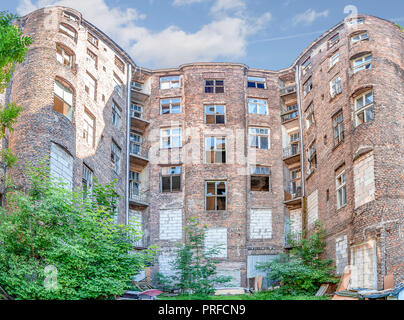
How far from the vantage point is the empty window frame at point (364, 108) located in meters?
23.4

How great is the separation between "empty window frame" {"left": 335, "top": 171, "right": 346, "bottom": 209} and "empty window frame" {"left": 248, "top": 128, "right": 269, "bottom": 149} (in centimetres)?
926

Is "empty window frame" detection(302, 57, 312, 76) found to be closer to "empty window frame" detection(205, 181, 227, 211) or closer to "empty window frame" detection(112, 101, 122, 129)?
"empty window frame" detection(205, 181, 227, 211)

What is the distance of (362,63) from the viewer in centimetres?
2516

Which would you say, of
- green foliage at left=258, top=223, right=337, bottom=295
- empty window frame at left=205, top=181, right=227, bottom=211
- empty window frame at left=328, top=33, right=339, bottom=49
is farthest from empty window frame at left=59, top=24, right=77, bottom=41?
green foliage at left=258, top=223, right=337, bottom=295

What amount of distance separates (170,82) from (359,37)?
14.9 metres

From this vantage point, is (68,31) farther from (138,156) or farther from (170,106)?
(170,106)

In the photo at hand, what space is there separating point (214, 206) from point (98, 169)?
30.2 feet

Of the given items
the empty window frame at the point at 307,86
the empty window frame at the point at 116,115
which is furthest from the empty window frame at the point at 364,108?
the empty window frame at the point at 116,115

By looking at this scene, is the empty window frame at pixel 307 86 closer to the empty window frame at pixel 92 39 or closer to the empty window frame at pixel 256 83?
the empty window frame at pixel 256 83

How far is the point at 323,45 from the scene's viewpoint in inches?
1206

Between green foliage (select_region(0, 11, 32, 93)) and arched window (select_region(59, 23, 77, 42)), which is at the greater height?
arched window (select_region(59, 23, 77, 42))

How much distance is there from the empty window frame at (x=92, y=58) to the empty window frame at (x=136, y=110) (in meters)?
6.85

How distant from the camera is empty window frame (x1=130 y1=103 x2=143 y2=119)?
35.7 metres

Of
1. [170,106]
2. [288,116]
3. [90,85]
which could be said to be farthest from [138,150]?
[288,116]
